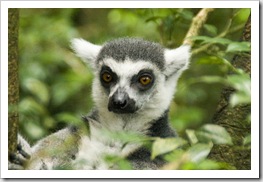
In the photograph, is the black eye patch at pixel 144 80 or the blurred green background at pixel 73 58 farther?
the blurred green background at pixel 73 58

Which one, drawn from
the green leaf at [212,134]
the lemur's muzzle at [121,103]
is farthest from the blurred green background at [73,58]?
the green leaf at [212,134]

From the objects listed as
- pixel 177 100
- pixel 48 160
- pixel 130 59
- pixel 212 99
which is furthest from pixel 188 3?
pixel 212 99

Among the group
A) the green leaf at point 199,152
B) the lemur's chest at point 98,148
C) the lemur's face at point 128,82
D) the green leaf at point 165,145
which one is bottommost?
the lemur's chest at point 98,148

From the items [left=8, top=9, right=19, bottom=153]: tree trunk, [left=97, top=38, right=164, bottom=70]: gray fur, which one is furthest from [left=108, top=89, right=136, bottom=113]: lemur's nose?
[left=8, top=9, right=19, bottom=153]: tree trunk

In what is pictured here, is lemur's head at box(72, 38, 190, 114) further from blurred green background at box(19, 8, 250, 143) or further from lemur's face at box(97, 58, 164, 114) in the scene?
blurred green background at box(19, 8, 250, 143)

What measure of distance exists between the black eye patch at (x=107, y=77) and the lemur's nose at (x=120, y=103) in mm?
204

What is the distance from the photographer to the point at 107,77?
213 inches

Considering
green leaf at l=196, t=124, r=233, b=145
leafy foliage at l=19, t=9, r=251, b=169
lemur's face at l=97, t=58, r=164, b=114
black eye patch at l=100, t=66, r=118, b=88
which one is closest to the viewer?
green leaf at l=196, t=124, r=233, b=145

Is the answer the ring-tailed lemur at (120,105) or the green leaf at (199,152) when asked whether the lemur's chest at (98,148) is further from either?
the green leaf at (199,152)

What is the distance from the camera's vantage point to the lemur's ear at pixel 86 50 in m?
5.76

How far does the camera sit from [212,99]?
9688mm

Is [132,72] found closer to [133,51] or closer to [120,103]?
[133,51]

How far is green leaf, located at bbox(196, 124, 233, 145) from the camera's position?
3914 millimetres

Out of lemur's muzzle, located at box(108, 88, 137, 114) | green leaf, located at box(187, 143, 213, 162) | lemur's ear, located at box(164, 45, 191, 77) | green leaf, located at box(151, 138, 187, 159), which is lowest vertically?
green leaf, located at box(187, 143, 213, 162)
